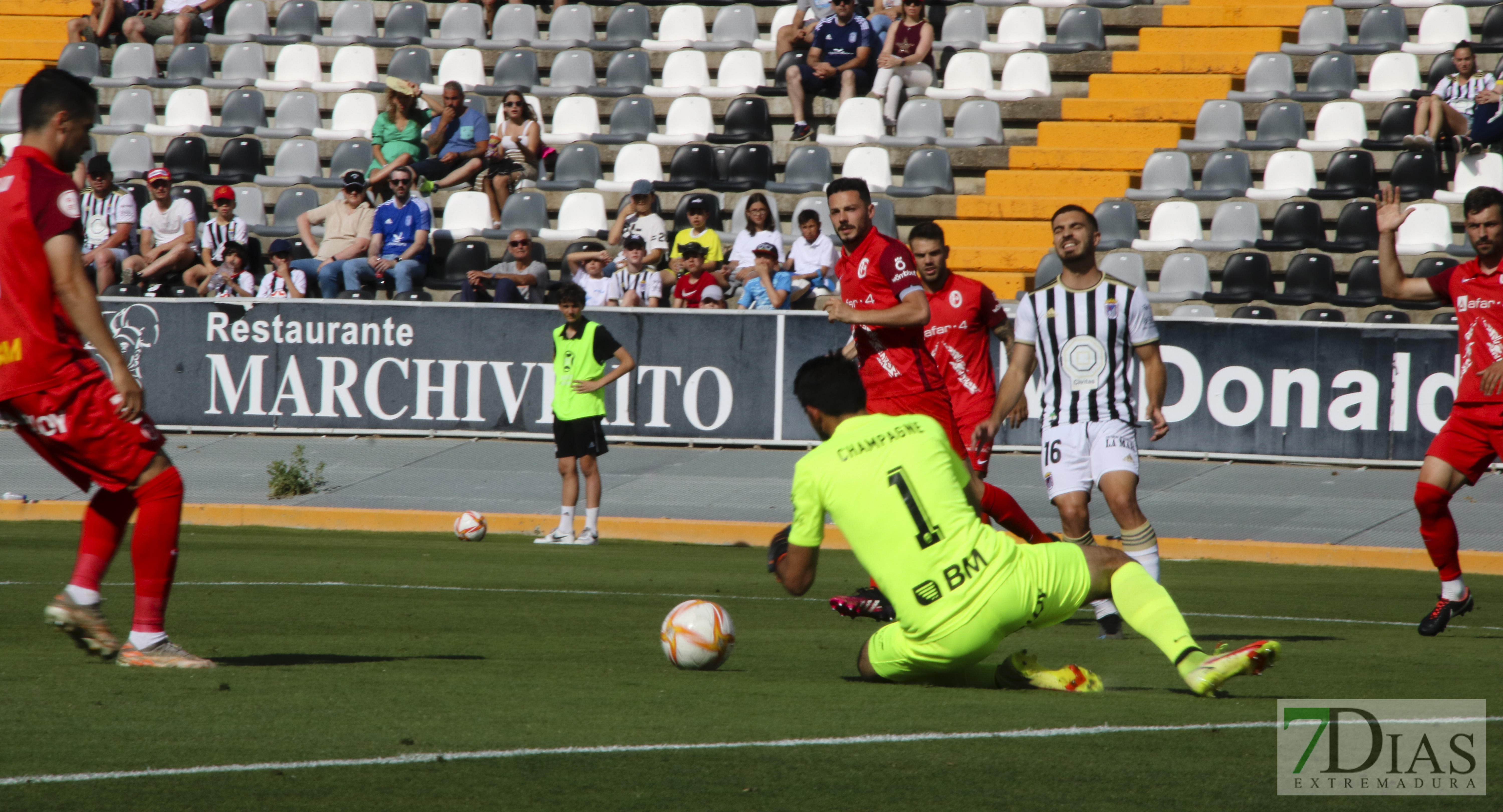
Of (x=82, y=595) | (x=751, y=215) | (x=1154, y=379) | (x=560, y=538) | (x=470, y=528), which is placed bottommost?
(x=560, y=538)

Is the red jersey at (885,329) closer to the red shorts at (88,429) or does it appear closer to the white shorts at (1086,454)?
the white shorts at (1086,454)

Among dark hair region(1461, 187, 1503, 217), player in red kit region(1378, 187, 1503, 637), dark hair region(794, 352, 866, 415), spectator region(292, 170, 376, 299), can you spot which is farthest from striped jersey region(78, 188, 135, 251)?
dark hair region(794, 352, 866, 415)

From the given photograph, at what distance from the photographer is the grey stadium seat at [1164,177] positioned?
21.7 meters

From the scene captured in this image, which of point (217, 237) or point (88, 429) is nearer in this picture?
point (88, 429)

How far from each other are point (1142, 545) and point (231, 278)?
1517 centimetres

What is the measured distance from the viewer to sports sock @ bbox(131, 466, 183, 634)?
22.1 ft

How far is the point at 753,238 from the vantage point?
20531 mm

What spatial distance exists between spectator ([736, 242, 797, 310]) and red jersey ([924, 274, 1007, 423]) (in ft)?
27.0

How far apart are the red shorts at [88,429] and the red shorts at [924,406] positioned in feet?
14.1

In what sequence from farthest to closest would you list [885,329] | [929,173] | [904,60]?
1. [904,60]
2. [929,173]
3. [885,329]

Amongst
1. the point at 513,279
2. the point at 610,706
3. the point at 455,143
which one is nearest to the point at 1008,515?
the point at 610,706

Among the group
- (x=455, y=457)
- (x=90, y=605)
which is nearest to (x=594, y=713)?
(x=90, y=605)

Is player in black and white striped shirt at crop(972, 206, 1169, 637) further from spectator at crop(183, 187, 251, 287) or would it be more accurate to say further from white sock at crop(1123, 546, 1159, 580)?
spectator at crop(183, 187, 251, 287)

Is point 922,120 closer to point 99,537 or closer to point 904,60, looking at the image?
point 904,60
